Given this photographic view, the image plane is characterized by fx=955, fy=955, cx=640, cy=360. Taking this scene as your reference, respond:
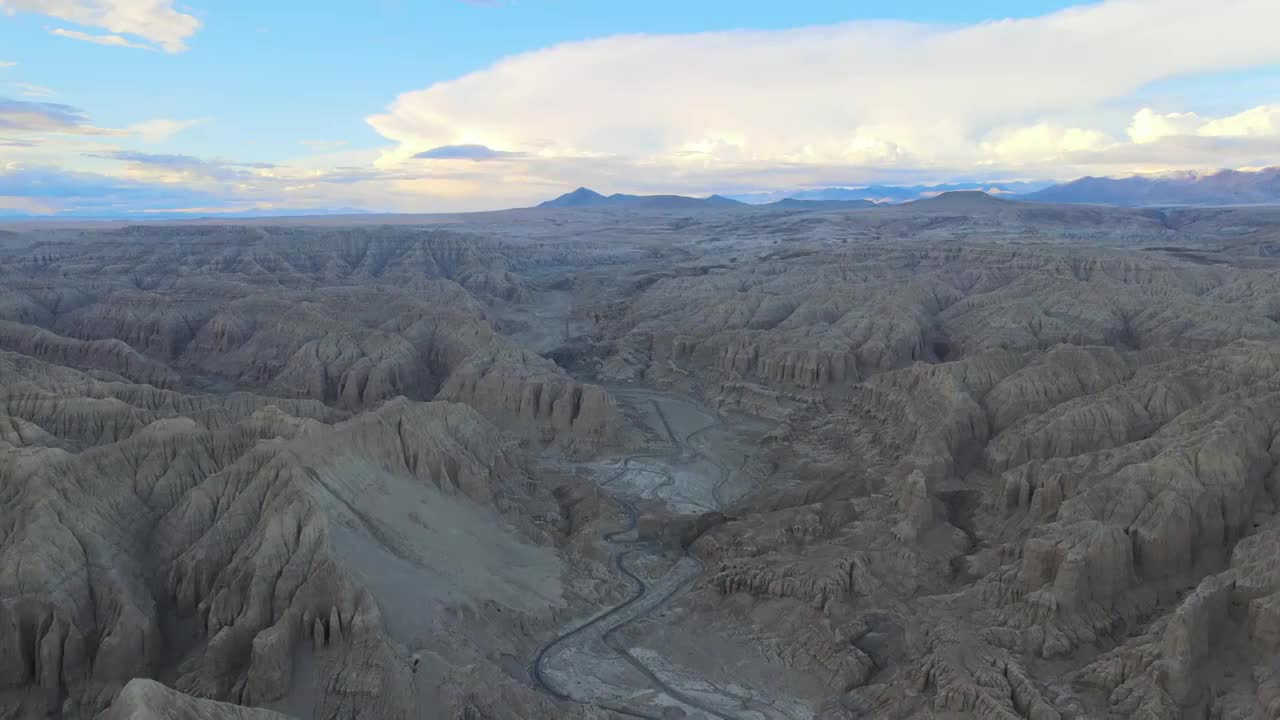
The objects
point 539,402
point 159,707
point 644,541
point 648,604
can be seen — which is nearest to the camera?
point 159,707

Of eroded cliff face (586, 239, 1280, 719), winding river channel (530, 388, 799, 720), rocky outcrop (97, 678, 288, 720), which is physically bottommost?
winding river channel (530, 388, 799, 720)

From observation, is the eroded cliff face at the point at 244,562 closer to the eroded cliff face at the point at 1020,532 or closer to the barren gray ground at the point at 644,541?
the barren gray ground at the point at 644,541

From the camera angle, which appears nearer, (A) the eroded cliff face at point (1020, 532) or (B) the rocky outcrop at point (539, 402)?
(A) the eroded cliff face at point (1020, 532)

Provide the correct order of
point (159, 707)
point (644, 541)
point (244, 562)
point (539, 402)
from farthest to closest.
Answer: point (539, 402)
point (644, 541)
point (244, 562)
point (159, 707)

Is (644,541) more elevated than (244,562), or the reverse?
(244,562)

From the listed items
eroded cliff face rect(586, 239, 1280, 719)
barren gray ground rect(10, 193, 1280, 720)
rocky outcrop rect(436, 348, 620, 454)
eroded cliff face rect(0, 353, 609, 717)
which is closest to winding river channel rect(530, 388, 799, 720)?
barren gray ground rect(10, 193, 1280, 720)

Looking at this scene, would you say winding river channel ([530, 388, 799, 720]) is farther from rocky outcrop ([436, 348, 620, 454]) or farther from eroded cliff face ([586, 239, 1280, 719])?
rocky outcrop ([436, 348, 620, 454])

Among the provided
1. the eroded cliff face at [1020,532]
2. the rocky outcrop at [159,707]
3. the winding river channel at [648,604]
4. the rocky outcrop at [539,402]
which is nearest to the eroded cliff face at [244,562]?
the rocky outcrop at [159,707]

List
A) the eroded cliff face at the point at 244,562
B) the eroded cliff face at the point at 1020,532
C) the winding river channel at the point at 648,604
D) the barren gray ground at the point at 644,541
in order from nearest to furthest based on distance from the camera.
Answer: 1. the eroded cliff face at the point at 244,562
2. the barren gray ground at the point at 644,541
3. the eroded cliff face at the point at 1020,532
4. the winding river channel at the point at 648,604

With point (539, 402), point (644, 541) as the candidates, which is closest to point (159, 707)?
point (644, 541)

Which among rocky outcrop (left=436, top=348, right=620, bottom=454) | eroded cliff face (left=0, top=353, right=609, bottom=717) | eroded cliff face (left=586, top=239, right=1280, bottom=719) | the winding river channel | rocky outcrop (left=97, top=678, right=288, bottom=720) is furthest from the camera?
rocky outcrop (left=436, top=348, right=620, bottom=454)

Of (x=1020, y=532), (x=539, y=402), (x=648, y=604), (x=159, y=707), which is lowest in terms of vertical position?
(x=648, y=604)

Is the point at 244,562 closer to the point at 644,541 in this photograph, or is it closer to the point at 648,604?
the point at 648,604
